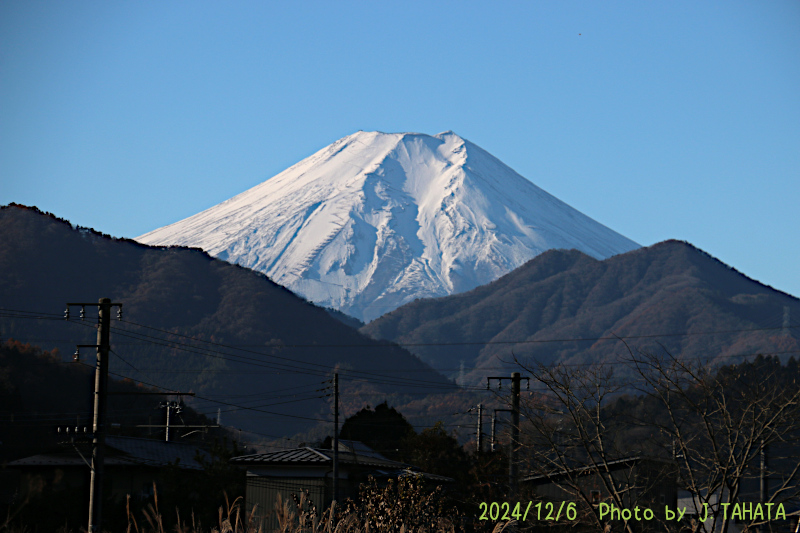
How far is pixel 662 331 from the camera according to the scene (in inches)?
6998

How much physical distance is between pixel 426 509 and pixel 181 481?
22.2m

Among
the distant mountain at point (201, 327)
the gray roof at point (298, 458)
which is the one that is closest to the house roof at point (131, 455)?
the gray roof at point (298, 458)

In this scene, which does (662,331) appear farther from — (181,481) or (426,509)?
(426,509)

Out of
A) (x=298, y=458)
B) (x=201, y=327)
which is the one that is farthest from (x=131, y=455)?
(x=201, y=327)

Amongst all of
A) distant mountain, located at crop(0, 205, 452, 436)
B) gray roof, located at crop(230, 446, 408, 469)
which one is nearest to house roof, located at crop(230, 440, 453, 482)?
gray roof, located at crop(230, 446, 408, 469)

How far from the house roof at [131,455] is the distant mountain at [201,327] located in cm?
7719

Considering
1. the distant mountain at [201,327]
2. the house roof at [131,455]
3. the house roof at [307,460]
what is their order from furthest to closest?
the distant mountain at [201,327] < the house roof at [131,455] < the house roof at [307,460]

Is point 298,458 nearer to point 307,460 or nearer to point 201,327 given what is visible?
point 307,460

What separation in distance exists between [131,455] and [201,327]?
352 ft

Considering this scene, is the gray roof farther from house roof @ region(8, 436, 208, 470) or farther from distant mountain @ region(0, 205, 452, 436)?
distant mountain @ region(0, 205, 452, 436)

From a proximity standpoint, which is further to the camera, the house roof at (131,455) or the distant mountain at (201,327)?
the distant mountain at (201,327)

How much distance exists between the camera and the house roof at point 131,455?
31703mm

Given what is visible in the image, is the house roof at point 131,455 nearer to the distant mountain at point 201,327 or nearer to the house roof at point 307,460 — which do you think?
the house roof at point 307,460

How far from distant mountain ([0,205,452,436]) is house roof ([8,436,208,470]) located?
77.2 meters
